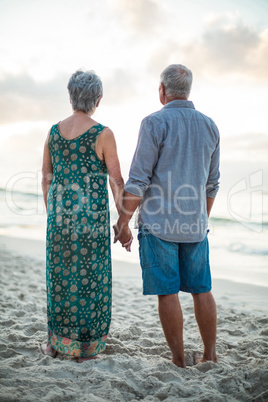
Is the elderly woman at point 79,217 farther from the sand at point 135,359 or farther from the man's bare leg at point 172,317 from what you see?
the man's bare leg at point 172,317

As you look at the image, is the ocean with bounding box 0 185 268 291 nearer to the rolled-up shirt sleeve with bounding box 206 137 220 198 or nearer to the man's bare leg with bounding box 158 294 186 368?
the rolled-up shirt sleeve with bounding box 206 137 220 198

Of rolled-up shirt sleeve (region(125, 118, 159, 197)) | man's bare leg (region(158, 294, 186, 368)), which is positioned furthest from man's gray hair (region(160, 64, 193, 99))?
man's bare leg (region(158, 294, 186, 368))

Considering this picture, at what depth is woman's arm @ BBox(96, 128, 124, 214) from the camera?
2482 mm

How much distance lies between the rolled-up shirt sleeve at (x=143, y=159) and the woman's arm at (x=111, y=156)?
0.12 metres

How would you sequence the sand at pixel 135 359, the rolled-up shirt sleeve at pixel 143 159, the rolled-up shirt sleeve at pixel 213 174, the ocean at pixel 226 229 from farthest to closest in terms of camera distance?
the ocean at pixel 226 229 < the rolled-up shirt sleeve at pixel 213 174 < the rolled-up shirt sleeve at pixel 143 159 < the sand at pixel 135 359

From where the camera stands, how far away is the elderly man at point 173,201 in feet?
7.84

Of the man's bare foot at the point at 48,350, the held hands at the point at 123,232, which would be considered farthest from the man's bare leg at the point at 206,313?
the man's bare foot at the point at 48,350

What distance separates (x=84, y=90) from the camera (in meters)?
2.49

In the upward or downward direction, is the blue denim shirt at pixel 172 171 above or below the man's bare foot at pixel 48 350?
above

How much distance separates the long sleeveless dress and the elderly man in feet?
0.70

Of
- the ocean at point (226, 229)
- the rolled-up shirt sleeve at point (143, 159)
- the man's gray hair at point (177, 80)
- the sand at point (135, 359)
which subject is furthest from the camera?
the ocean at point (226, 229)

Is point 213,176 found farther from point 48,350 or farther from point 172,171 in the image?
point 48,350

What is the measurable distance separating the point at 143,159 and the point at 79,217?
56cm

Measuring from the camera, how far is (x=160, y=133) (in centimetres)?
238
